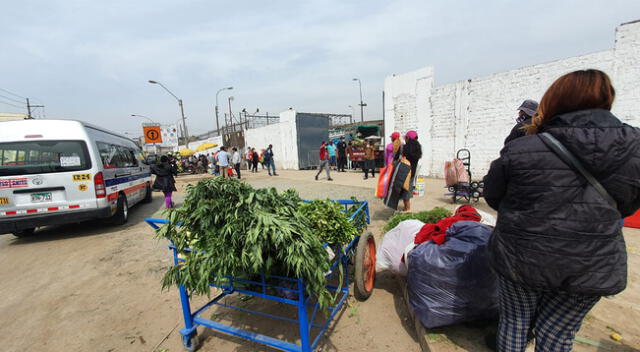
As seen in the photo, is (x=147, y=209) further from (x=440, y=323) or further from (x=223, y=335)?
(x=440, y=323)

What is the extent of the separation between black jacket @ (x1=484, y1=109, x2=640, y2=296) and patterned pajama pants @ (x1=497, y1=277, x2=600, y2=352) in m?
0.16

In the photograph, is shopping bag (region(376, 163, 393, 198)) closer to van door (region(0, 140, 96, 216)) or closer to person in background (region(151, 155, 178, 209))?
person in background (region(151, 155, 178, 209))

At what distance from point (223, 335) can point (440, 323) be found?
198cm

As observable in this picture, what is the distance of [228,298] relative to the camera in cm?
322

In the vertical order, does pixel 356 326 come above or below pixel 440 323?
below

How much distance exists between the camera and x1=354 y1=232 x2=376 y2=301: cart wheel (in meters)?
2.79

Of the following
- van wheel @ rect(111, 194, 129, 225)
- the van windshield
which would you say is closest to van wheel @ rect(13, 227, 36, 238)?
van wheel @ rect(111, 194, 129, 225)

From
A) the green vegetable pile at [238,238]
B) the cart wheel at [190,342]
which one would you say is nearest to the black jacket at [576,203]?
the green vegetable pile at [238,238]

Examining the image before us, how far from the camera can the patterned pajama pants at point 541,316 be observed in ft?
4.88

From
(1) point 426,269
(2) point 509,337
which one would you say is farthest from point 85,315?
(2) point 509,337

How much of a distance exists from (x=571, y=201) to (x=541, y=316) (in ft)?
2.54

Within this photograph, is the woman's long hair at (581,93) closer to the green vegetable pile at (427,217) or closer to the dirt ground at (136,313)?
the dirt ground at (136,313)

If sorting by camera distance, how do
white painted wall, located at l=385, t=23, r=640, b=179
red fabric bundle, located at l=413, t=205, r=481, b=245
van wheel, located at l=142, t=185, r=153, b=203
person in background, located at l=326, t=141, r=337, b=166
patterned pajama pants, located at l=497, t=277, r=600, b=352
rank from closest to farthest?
patterned pajama pants, located at l=497, t=277, r=600, b=352
red fabric bundle, located at l=413, t=205, r=481, b=245
white painted wall, located at l=385, t=23, r=640, b=179
van wheel, located at l=142, t=185, r=153, b=203
person in background, located at l=326, t=141, r=337, b=166

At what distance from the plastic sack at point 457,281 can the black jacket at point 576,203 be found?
0.60 metres
